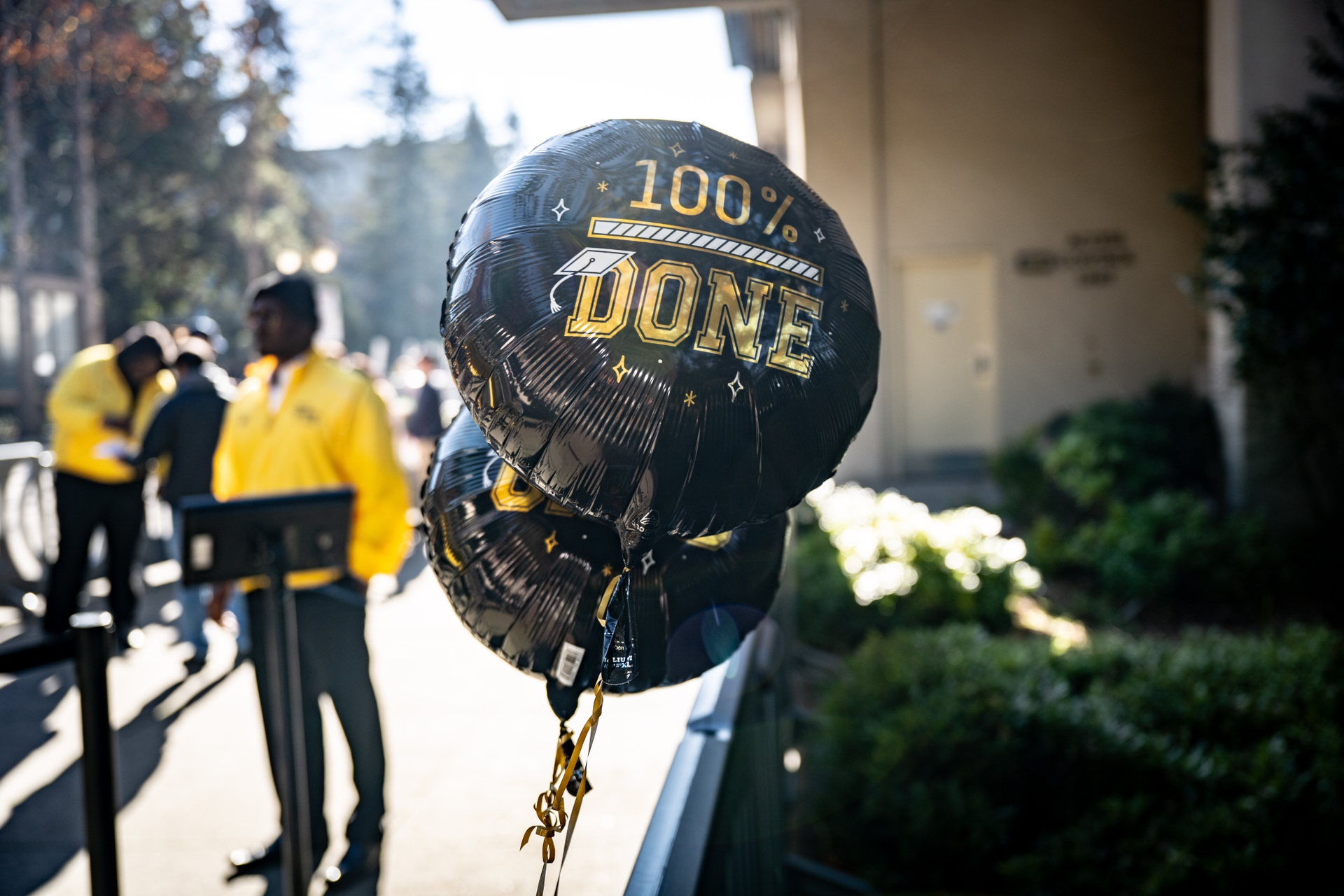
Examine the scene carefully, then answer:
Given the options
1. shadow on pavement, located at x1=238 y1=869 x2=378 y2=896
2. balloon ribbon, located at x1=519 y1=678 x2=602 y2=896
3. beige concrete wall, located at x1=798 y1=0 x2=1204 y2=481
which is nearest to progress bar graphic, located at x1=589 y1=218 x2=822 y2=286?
balloon ribbon, located at x1=519 y1=678 x2=602 y2=896

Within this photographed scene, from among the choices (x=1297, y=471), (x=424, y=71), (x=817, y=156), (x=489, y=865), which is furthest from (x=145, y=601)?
(x=424, y=71)

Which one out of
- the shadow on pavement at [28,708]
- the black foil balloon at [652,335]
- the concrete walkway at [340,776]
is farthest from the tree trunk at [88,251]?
the black foil balloon at [652,335]

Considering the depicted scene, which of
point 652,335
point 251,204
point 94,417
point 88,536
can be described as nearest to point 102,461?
point 94,417

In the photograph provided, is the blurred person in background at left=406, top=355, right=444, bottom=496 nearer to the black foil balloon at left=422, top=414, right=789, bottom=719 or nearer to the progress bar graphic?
the black foil balloon at left=422, top=414, right=789, bottom=719

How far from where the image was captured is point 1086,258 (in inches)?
377

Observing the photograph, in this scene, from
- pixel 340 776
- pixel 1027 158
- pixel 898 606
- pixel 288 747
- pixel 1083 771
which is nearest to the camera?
pixel 288 747

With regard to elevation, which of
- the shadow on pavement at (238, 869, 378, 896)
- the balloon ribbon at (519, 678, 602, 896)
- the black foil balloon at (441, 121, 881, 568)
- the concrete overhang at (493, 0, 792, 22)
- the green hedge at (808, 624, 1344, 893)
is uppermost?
the concrete overhang at (493, 0, 792, 22)

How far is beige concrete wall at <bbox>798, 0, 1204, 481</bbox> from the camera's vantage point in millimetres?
9359

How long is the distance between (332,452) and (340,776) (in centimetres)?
179

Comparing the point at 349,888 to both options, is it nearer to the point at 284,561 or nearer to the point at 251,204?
the point at 284,561

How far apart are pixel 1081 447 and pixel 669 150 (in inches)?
278

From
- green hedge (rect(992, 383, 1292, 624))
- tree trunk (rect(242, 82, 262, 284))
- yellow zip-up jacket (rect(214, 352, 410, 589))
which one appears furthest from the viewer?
tree trunk (rect(242, 82, 262, 284))

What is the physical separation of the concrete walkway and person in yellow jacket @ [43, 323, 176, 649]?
496mm

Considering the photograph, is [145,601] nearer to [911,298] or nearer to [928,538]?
[928,538]
